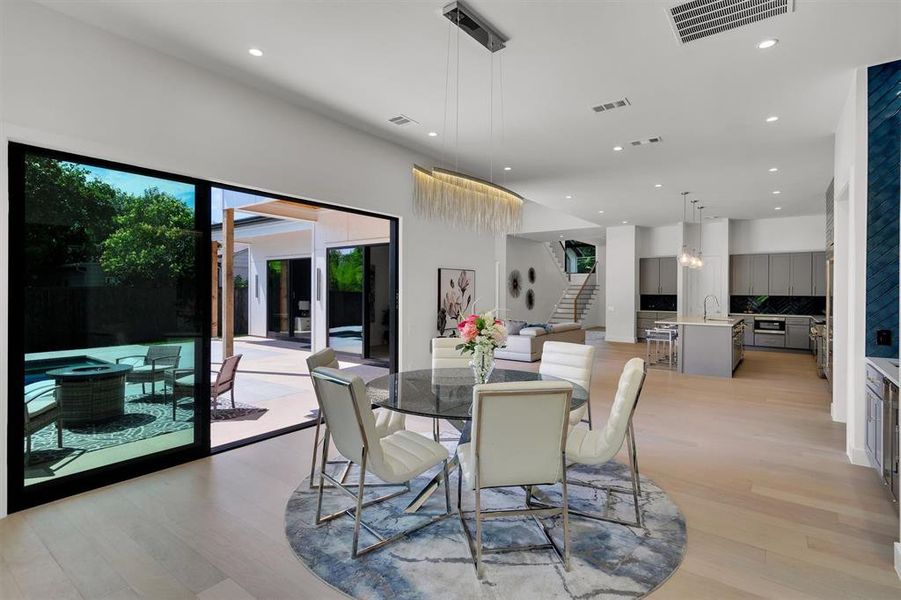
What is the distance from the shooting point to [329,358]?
11.5 feet

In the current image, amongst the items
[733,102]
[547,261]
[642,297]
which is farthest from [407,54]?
[547,261]

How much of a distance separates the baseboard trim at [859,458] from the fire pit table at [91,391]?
5.77m

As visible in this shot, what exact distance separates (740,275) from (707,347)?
4.89 meters

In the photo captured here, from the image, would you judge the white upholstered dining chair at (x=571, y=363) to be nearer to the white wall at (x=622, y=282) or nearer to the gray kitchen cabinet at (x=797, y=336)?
the white wall at (x=622, y=282)

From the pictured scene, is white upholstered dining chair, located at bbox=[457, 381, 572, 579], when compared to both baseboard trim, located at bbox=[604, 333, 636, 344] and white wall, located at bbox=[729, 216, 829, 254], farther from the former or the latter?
white wall, located at bbox=[729, 216, 829, 254]

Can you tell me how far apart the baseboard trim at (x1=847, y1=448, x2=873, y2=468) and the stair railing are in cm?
1144

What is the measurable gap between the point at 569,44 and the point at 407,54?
1161 mm

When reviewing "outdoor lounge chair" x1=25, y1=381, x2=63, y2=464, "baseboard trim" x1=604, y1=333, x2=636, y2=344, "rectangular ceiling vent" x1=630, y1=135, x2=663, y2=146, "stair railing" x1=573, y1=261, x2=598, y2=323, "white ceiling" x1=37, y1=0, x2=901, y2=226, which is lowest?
"baseboard trim" x1=604, y1=333, x2=636, y2=344

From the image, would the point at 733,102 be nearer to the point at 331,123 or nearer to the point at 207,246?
the point at 331,123

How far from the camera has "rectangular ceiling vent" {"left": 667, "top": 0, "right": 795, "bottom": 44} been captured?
277cm

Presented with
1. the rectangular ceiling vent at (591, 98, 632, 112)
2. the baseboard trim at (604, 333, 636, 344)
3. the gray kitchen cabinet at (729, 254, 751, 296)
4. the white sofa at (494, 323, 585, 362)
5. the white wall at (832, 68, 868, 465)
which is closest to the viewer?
the white wall at (832, 68, 868, 465)

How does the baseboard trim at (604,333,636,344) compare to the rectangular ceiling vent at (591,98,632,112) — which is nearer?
the rectangular ceiling vent at (591,98,632,112)

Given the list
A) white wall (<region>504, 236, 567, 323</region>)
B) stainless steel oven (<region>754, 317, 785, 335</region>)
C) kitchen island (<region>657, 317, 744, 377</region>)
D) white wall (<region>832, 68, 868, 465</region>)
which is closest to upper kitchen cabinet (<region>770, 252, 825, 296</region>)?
stainless steel oven (<region>754, 317, 785, 335</region>)

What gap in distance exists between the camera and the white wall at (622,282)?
1217 cm
